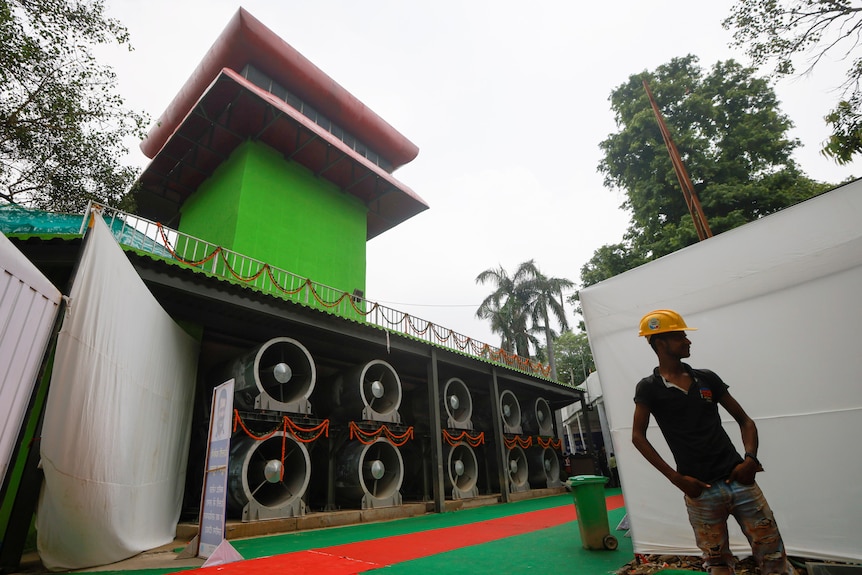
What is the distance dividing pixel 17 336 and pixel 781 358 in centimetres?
574

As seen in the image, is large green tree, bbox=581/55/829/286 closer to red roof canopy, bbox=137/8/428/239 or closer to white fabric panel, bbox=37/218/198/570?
red roof canopy, bbox=137/8/428/239

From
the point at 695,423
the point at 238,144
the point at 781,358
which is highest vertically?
the point at 238,144

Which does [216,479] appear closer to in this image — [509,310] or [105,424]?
[105,424]

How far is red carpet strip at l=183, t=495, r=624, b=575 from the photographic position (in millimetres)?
4168

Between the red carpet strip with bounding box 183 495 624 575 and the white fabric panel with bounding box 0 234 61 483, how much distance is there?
277cm

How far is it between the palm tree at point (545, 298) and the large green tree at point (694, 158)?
797 centimetres

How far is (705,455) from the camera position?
2305 mm

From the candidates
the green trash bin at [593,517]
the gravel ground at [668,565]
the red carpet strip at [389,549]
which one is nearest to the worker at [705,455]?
the gravel ground at [668,565]

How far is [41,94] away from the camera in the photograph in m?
8.86

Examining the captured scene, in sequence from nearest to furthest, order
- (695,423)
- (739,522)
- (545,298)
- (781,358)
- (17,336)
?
(17,336), (739,522), (695,423), (781,358), (545,298)

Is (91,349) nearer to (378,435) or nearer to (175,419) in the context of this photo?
(175,419)

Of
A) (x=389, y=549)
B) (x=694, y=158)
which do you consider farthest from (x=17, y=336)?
(x=694, y=158)

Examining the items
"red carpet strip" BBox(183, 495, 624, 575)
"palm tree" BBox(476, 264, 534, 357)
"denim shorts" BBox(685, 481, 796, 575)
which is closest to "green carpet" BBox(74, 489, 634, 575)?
"red carpet strip" BBox(183, 495, 624, 575)

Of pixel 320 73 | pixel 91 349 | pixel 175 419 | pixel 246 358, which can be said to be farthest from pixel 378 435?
pixel 320 73
